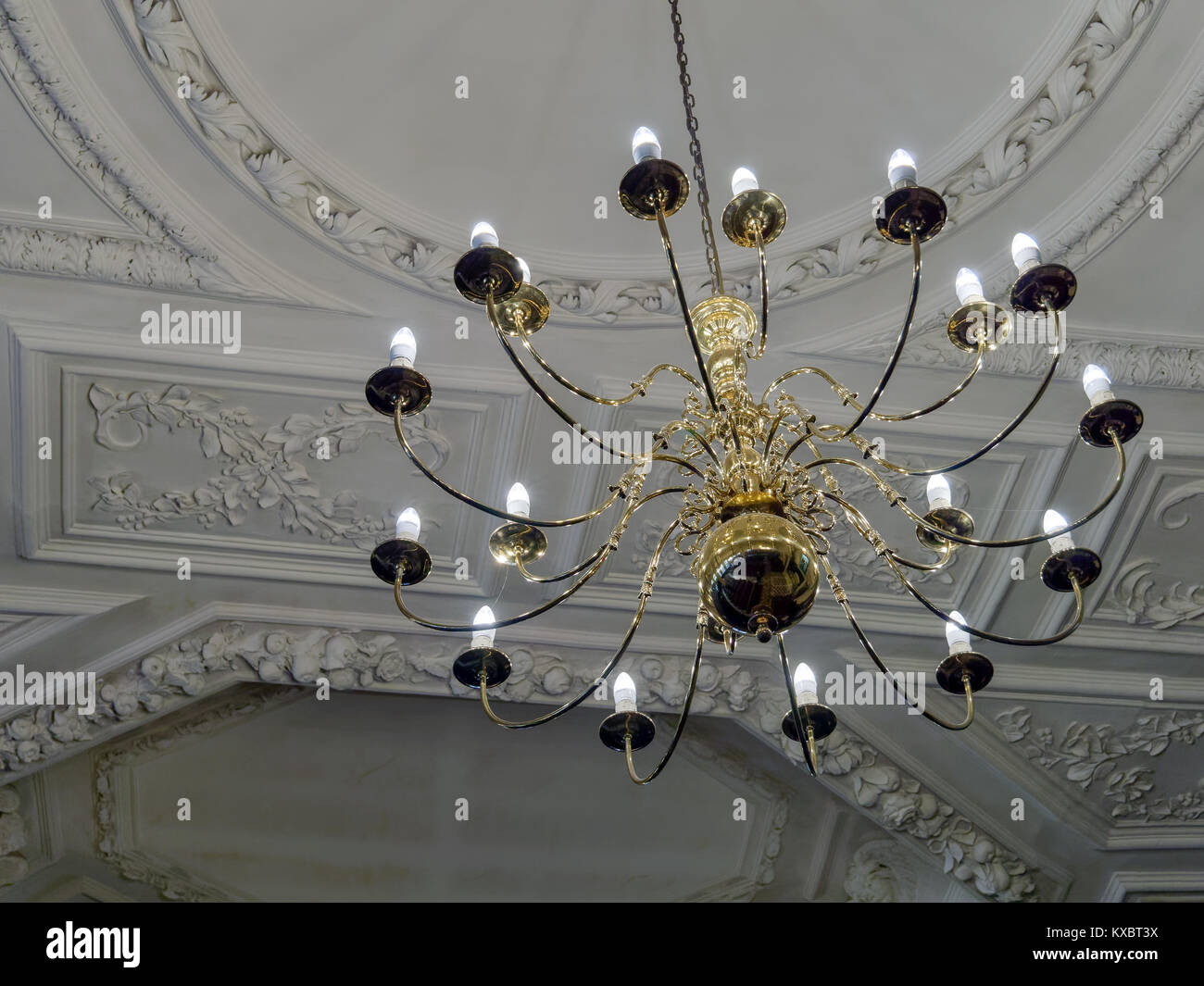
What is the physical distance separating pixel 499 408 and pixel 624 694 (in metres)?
1.98

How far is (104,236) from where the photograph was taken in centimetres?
429

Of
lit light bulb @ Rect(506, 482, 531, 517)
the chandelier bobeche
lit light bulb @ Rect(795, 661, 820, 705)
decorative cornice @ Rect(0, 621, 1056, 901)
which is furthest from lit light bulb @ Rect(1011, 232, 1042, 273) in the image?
decorative cornice @ Rect(0, 621, 1056, 901)

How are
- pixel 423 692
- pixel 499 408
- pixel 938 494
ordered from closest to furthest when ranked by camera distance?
pixel 938 494 → pixel 499 408 → pixel 423 692

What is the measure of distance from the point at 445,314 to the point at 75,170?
1481mm

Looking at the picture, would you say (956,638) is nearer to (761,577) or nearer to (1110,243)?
(761,577)

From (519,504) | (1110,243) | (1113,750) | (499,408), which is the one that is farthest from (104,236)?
(1113,750)

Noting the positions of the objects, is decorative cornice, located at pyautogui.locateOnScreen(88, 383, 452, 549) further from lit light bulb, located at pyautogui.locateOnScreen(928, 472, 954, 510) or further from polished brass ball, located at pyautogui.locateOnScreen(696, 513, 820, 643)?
polished brass ball, located at pyautogui.locateOnScreen(696, 513, 820, 643)

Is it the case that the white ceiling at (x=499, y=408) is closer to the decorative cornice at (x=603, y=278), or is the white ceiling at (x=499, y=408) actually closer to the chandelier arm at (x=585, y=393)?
the decorative cornice at (x=603, y=278)

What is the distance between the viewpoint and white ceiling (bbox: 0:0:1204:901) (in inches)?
166

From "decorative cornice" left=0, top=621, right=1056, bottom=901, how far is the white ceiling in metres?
0.02

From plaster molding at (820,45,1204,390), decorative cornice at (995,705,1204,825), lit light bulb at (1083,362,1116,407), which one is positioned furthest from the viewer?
decorative cornice at (995,705,1204,825)
